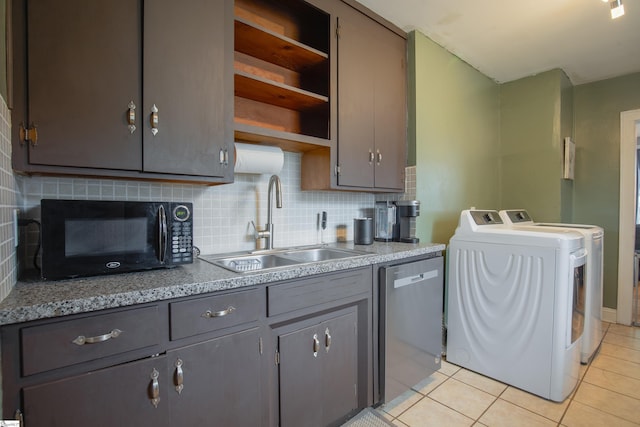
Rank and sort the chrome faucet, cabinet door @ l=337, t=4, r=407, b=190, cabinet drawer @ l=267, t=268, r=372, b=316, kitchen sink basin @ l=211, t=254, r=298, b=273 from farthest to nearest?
1. cabinet door @ l=337, t=4, r=407, b=190
2. the chrome faucet
3. kitchen sink basin @ l=211, t=254, r=298, b=273
4. cabinet drawer @ l=267, t=268, r=372, b=316

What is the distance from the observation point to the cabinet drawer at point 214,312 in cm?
104

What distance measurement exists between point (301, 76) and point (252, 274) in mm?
1487

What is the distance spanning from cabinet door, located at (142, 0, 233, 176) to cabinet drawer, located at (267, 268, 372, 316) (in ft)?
2.04

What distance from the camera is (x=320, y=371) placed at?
58.1 inches

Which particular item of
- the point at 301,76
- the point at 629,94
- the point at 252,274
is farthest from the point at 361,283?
the point at 629,94

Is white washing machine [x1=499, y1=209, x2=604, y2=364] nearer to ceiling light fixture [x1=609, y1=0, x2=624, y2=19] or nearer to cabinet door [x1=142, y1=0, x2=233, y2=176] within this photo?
ceiling light fixture [x1=609, y1=0, x2=624, y2=19]

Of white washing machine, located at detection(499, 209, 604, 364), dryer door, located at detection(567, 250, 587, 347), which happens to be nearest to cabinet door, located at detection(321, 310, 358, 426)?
dryer door, located at detection(567, 250, 587, 347)

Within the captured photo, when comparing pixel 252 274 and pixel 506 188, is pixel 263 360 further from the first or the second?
pixel 506 188

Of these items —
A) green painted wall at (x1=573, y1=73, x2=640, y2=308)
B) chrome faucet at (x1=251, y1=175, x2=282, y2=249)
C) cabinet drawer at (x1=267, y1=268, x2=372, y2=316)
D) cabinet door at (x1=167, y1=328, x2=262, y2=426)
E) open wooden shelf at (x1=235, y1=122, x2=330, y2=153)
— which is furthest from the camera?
green painted wall at (x1=573, y1=73, x2=640, y2=308)

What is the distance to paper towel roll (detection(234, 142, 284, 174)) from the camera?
165 cm

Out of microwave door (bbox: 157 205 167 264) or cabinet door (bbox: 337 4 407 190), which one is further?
cabinet door (bbox: 337 4 407 190)

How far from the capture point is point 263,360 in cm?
125

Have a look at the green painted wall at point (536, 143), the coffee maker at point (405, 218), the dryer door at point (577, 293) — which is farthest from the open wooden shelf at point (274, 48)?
the green painted wall at point (536, 143)

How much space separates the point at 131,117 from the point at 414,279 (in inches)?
65.6
